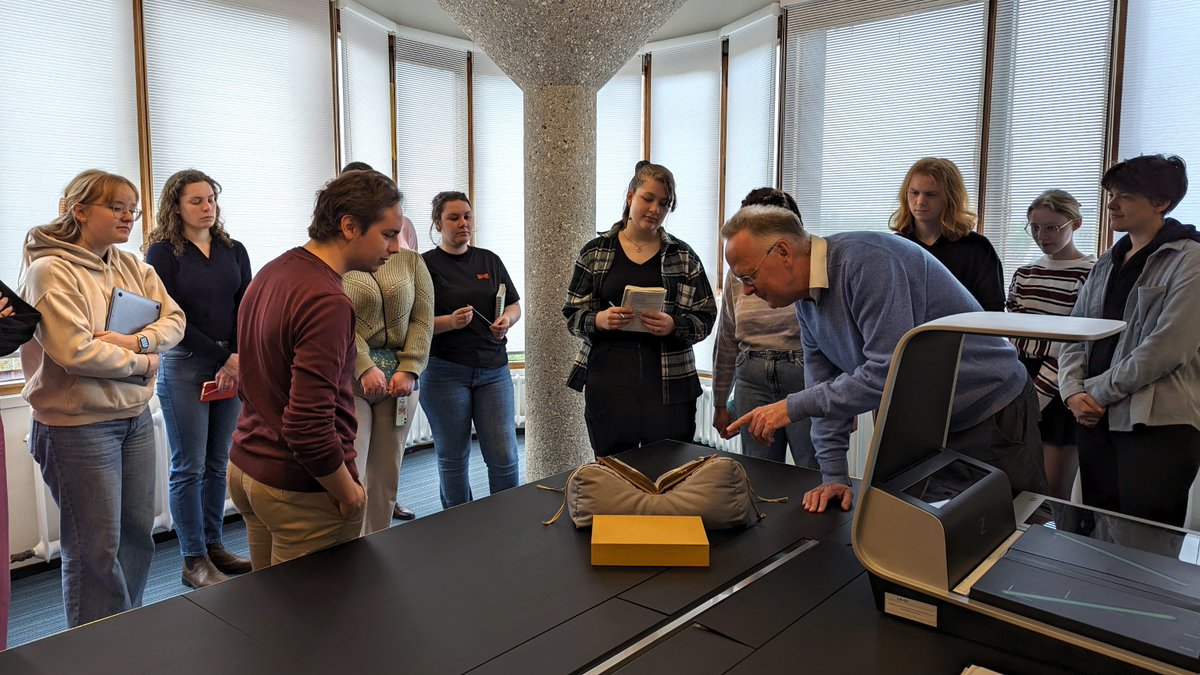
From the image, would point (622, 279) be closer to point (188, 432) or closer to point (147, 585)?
point (188, 432)

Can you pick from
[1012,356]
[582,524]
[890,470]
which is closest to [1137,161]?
[1012,356]

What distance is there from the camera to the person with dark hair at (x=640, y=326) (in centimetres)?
262

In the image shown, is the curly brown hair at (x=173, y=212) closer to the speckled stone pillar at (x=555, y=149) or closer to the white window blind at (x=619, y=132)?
the speckled stone pillar at (x=555, y=149)

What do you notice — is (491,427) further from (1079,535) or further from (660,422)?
(1079,535)

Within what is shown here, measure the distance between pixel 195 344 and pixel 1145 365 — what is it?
3220 millimetres

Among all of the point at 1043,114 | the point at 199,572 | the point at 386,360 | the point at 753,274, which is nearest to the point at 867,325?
the point at 753,274

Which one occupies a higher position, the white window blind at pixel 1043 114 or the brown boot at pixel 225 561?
the white window blind at pixel 1043 114

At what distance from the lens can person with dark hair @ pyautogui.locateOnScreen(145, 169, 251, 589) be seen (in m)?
2.90

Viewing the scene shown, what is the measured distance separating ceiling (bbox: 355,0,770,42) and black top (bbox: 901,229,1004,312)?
2237 millimetres

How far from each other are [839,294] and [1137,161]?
50.4 inches

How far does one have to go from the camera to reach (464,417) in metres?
3.19

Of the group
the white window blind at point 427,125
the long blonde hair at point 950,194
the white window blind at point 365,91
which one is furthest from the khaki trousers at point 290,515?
the white window blind at point 427,125

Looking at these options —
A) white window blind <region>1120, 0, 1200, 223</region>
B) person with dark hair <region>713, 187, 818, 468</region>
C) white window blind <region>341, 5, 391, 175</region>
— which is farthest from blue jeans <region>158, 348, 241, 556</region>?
white window blind <region>1120, 0, 1200, 223</region>

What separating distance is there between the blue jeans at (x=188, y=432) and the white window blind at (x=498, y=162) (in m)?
2.27
